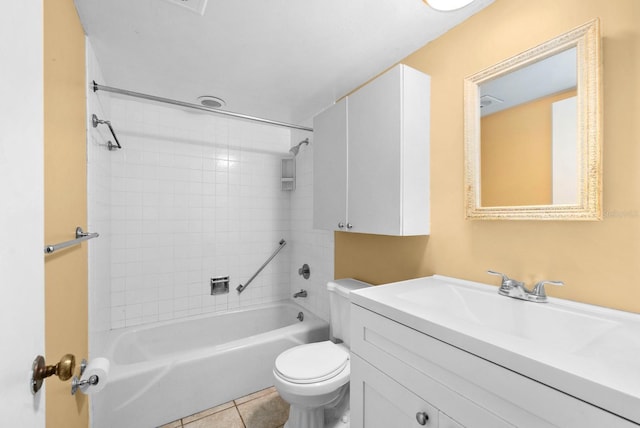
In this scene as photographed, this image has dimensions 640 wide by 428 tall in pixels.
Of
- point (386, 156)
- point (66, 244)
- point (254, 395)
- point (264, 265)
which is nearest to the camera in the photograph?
point (66, 244)

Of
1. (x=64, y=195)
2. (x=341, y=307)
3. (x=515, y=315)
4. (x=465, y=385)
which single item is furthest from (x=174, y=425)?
(x=515, y=315)

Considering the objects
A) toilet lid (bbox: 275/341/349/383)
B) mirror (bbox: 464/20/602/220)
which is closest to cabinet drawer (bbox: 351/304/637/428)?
toilet lid (bbox: 275/341/349/383)

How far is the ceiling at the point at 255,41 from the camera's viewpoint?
47.6 inches

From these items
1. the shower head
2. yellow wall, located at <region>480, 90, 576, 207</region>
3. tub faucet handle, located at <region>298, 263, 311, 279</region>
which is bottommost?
tub faucet handle, located at <region>298, 263, 311, 279</region>

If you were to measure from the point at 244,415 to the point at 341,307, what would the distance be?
0.89 meters

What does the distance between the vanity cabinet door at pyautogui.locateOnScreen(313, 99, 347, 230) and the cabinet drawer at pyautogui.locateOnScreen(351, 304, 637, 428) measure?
30.4 inches

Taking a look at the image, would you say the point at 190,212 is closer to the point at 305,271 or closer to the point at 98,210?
the point at 98,210

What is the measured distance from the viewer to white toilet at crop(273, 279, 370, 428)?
1331 millimetres

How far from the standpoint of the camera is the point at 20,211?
1.40 feet

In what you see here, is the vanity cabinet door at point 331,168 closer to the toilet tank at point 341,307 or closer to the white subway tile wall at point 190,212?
the toilet tank at point 341,307

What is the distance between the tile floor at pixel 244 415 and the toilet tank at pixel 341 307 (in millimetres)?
586

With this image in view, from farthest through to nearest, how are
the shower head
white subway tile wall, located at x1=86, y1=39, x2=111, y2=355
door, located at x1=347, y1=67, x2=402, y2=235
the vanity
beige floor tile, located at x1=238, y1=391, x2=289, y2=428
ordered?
the shower head → beige floor tile, located at x1=238, y1=391, x2=289, y2=428 → white subway tile wall, located at x1=86, y1=39, x2=111, y2=355 → door, located at x1=347, y1=67, x2=402, y2=235 → the vanity

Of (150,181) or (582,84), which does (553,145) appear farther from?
(150,181)

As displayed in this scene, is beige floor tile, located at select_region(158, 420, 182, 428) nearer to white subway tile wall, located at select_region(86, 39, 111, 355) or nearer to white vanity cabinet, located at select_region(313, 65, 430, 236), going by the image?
white subway tile wall, located at select_region(86, 39, 111, 355)
